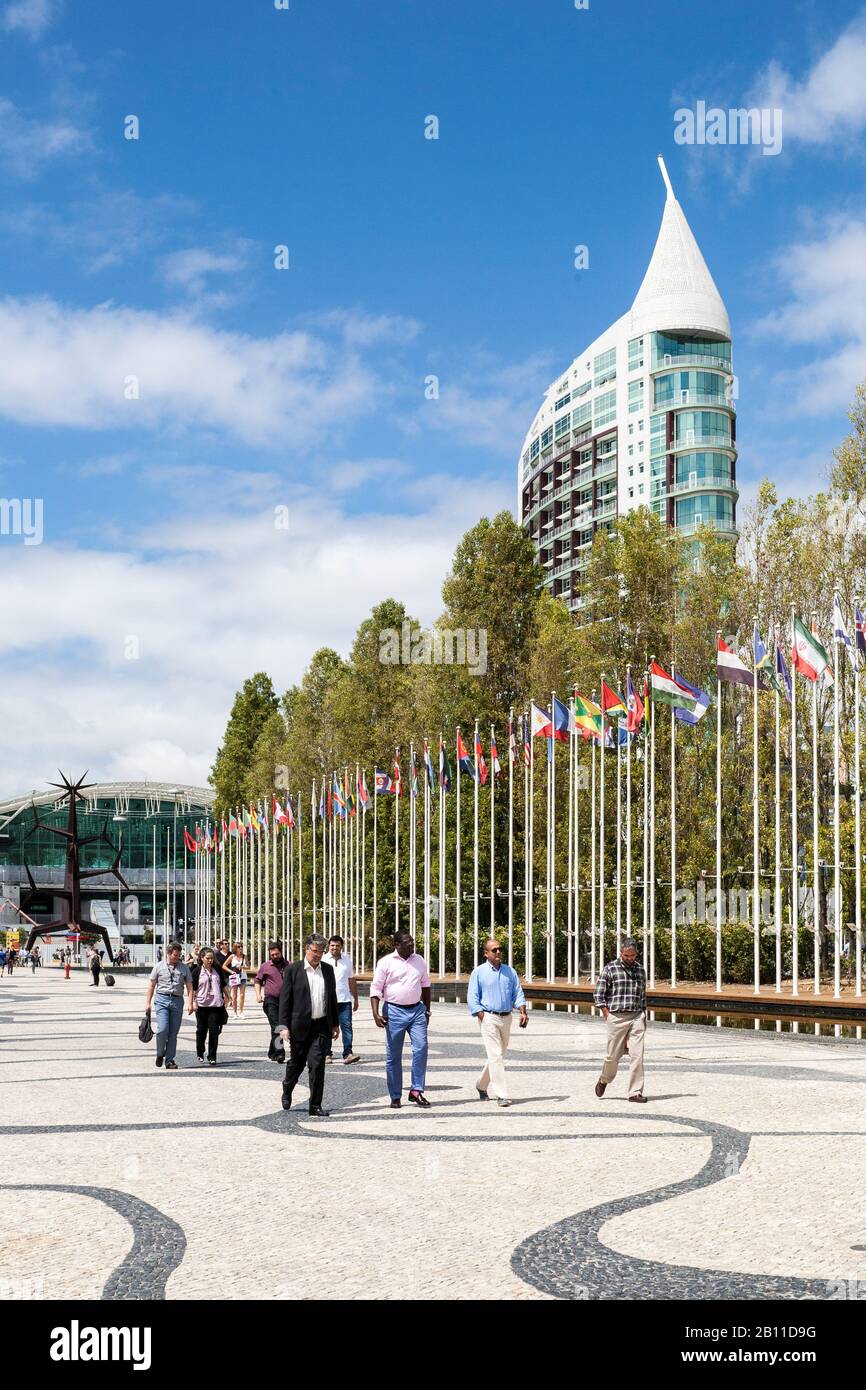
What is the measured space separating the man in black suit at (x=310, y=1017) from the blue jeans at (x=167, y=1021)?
5118mm

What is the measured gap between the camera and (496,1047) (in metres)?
14.8

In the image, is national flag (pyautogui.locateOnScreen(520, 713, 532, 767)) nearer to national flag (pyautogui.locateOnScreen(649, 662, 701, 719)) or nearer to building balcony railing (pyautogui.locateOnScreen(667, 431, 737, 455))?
national flag (pyautogui.locateOnScreen(649, 662, 701, 719))

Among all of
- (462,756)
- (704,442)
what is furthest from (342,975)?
(704,442)

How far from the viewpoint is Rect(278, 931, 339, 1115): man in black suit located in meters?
14.1

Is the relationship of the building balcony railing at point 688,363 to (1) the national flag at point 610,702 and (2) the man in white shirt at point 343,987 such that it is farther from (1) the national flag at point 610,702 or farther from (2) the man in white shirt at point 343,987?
(2) the man in white shirt at point 343,987

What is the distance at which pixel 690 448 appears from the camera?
4262 inches

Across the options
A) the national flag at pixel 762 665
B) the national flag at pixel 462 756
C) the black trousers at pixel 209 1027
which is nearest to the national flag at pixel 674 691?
the national flag at pixel 762 665

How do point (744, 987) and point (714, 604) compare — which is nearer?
point (744, 987)

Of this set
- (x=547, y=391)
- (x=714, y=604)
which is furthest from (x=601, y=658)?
(x=547, y=391)

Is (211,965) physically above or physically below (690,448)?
below

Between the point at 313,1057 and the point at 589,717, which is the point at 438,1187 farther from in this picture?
the point at 589,717

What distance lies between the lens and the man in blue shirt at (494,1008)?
14797 mm
